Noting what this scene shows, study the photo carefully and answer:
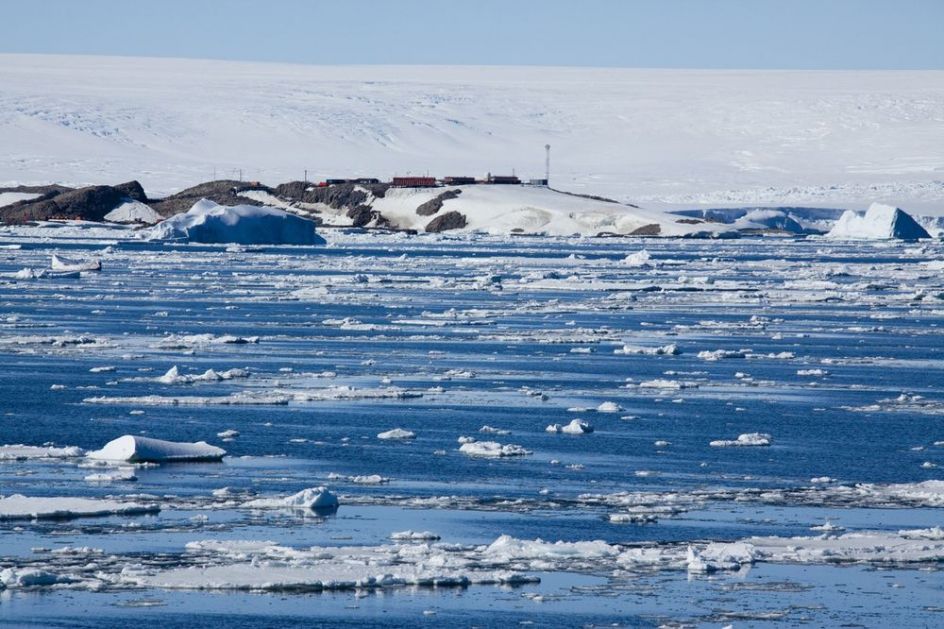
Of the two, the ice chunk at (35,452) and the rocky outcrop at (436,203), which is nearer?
the ice chunk at (35,452)

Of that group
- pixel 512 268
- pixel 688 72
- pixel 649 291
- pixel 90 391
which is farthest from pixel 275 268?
pixel 688 72

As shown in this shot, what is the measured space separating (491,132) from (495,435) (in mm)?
126336

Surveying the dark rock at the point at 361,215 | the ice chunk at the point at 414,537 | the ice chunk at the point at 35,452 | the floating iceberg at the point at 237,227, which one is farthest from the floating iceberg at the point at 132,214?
the ice chunk at the point at 414,537

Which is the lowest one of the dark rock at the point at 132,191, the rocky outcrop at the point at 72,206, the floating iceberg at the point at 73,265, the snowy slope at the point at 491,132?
the floating iceberg at the point at 73,265

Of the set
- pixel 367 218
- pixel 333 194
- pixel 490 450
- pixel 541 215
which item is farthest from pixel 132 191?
pixel 490 450

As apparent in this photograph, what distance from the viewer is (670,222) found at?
79.8 m

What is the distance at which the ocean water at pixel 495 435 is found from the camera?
32.9 feet

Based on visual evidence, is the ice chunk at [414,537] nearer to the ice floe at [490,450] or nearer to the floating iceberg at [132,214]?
the ice floe at [490,450]

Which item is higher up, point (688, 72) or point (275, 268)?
point (688, 72)

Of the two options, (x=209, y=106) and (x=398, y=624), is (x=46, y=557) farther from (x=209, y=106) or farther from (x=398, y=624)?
(x=209, y=106)

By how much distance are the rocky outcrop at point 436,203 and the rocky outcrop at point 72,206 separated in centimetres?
1445

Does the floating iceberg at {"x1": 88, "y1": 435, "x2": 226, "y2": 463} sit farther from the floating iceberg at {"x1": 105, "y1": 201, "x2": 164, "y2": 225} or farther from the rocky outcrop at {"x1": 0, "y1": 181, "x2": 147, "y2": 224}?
the rocky outcrop at {"x1": 0, "y1": 181, "x2": 147, "y2": 224}

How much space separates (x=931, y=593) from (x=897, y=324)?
20.1 metres

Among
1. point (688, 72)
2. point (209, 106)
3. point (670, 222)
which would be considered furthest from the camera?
point (688, 72)
